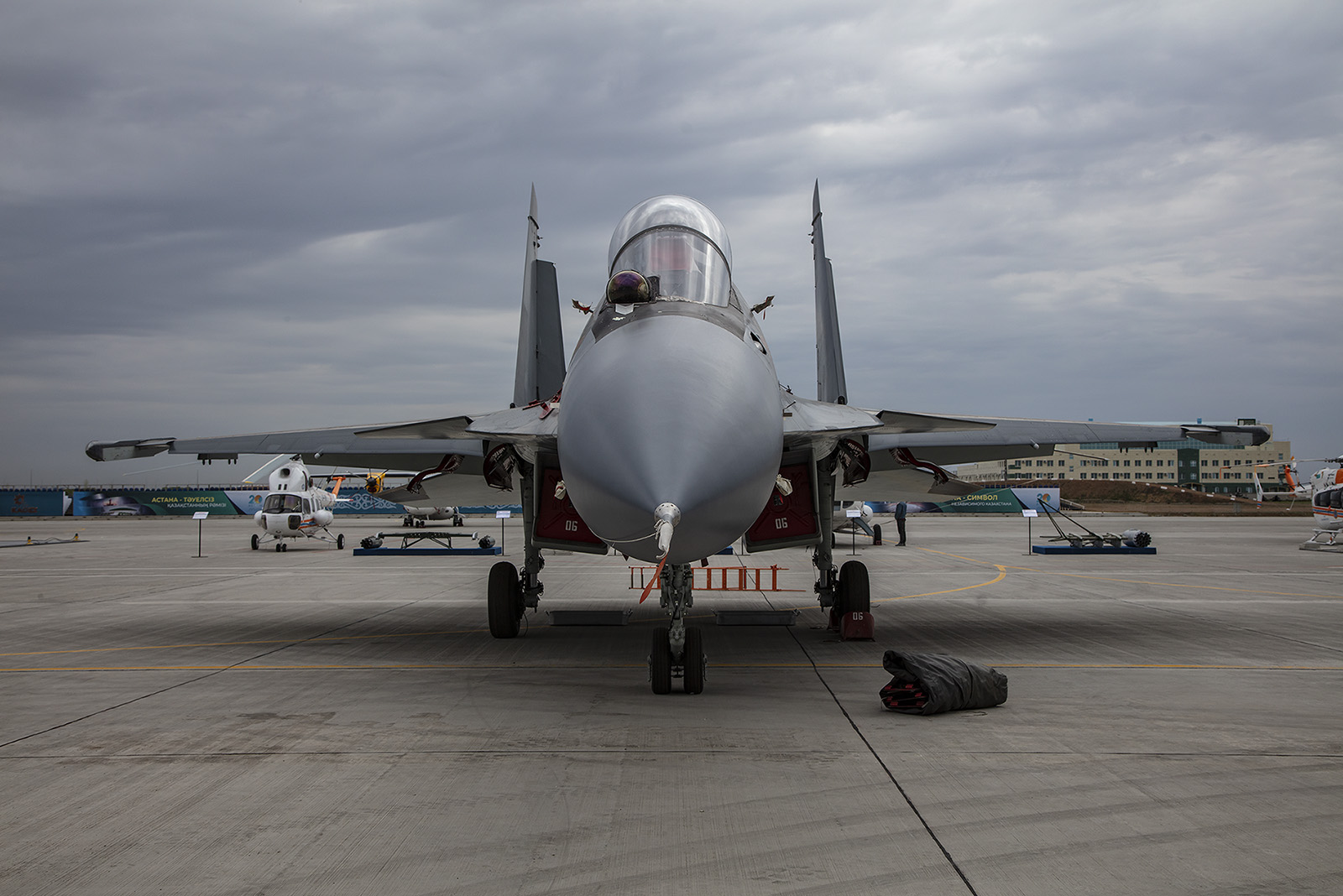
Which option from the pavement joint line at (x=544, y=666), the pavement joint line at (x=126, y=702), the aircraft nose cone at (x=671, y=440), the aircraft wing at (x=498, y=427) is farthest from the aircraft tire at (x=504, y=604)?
the aircraft nose cone at (x=671, y=440)

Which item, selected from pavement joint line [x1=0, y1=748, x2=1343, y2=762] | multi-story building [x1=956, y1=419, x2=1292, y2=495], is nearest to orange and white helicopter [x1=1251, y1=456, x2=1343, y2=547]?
pavement joint line [x1=0, y1=748, x2=1343, y2=762]

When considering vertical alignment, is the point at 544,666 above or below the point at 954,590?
above

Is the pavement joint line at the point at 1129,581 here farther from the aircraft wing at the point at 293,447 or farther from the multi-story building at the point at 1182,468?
the multi-story building at the point at 1182,468

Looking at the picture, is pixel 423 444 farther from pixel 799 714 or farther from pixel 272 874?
pixel 272 874

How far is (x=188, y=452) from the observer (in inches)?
382

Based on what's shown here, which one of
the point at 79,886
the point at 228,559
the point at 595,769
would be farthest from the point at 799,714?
the point at 228,559

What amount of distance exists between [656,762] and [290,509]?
26.6m

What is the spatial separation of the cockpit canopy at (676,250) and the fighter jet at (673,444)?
16 mm

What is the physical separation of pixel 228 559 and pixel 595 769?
2243 cm

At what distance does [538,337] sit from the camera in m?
12.4

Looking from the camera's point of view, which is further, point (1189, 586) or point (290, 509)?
point (290, 509)

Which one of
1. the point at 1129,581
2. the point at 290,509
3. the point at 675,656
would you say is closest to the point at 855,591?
the point at 675,656

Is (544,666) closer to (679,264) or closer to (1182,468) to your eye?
(679,264)

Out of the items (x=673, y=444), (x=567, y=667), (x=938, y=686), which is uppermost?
(x=673, y=444)
